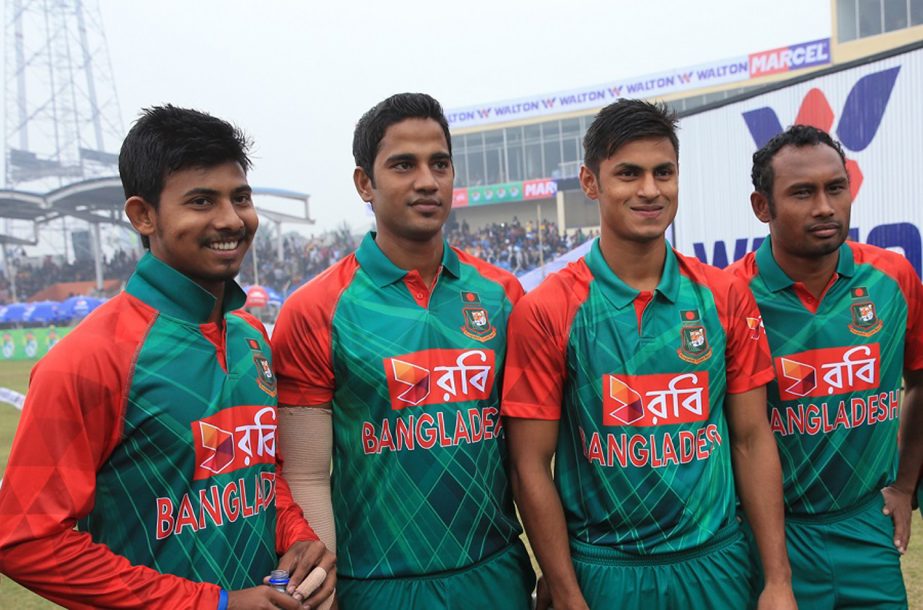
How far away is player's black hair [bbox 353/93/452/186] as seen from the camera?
2.57m

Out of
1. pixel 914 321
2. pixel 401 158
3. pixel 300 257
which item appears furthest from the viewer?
pixel 300 257

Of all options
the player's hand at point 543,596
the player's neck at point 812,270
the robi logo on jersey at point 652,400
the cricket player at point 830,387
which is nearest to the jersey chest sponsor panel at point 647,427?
the robi logo on jersey at point 652,400

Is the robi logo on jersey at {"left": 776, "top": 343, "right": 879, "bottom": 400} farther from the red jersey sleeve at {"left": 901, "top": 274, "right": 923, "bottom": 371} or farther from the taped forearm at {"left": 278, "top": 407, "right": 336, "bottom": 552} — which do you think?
the taped forearm at {"left": 278, "top": 407, "right": 336, "bottom": 552}

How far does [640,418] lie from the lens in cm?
231

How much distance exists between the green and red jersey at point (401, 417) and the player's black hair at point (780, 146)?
46.3 inches

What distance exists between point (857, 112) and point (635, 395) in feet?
25.7

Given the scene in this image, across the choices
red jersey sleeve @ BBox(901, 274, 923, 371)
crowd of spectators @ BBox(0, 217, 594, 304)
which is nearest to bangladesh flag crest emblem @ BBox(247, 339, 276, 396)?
red jersey sleeve @ BBox(901, 274, 923, 371)

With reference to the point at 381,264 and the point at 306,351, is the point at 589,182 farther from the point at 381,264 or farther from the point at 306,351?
the point at 306,351

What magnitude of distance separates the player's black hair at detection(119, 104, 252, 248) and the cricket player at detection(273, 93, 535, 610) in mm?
593

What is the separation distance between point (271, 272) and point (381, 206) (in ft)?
121

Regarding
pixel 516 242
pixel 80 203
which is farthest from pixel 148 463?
pixel 516 242

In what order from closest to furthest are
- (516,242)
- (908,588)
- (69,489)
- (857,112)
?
(69,489), (908,588), (857,112), (516,242)

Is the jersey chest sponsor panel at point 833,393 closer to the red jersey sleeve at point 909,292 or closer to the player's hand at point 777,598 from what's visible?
the red jersey sleeve at point 909,292

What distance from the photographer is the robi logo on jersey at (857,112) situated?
8430mm
